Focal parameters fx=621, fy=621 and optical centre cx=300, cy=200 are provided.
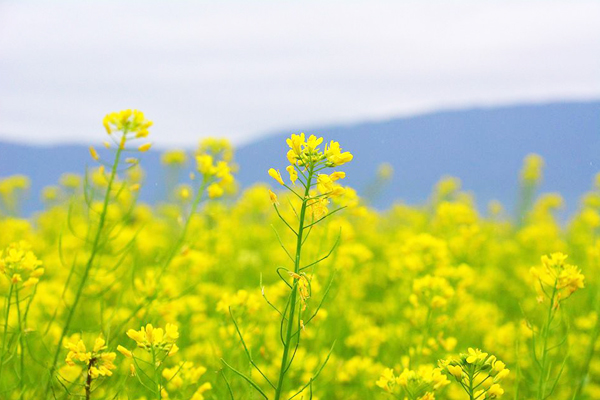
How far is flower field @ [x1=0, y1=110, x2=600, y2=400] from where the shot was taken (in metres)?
1.86

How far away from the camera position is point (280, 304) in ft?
12.0

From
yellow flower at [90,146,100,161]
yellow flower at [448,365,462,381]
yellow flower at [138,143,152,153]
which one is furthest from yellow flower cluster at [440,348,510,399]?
yellow flower at [90,146,100,161]

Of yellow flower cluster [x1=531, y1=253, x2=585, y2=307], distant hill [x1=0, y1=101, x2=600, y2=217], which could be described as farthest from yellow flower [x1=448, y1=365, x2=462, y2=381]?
distant hill [x1=0, y1=101, x2=600, y2=217]

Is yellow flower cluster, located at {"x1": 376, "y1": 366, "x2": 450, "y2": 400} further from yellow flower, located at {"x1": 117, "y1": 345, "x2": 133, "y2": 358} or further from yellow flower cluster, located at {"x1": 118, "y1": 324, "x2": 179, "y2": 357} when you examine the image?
yellow flower, located at {"x1": 117, "y1": 345, "x2": 133, "y2": 358}

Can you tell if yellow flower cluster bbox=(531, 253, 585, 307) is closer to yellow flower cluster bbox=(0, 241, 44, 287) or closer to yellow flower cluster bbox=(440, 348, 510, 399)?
yellow flower cluster bbox=(440, 348, 510, 399)

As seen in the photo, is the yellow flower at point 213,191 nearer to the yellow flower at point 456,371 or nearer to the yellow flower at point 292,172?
the yellow flower at point 292,172

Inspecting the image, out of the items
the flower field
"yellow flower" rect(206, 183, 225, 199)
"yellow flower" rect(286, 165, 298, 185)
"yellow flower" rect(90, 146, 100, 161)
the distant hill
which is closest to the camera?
"yellow flower" rect(286, 165, 298, 185)

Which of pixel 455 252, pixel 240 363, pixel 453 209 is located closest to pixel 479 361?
pixel 240 363

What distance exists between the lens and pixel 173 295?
303cm

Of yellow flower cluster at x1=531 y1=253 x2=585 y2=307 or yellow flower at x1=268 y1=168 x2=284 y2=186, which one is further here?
yellow flower cluster at x1=531 y1=253 x2=585 y2=307

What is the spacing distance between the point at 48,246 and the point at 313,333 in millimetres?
4661

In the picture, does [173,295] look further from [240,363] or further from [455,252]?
[455,252]

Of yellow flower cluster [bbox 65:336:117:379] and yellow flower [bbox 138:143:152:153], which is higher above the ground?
yellow flower [bbox 138:143:152:153]

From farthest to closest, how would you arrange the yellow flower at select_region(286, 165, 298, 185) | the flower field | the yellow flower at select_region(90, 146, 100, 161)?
the yellow flower at select_region(90, 146, 100, 161) < the flower field < the yellow flower at select_region(286, 165, 298, 185)
